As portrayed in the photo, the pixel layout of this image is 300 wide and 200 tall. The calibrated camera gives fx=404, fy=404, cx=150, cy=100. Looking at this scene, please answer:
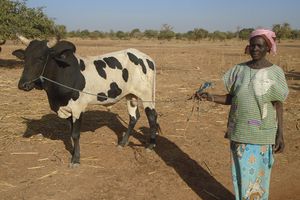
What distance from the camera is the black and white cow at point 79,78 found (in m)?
6.35

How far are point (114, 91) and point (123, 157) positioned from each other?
120cm

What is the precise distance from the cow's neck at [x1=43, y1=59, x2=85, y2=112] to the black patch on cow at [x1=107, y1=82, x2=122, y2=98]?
2.09 feet

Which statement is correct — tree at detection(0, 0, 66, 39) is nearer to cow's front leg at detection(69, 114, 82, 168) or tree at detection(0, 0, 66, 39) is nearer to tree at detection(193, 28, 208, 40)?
cow's front leg at detection(69, 114, 82, 168)

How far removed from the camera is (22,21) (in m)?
18.9

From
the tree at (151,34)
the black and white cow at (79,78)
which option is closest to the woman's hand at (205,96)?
the black and white cow at (79,78)

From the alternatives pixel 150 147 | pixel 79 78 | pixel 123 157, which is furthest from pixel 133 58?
pixel 123 157

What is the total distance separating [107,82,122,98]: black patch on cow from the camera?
23.9 ft

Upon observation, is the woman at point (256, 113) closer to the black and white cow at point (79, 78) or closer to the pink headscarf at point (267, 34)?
the pink headscarf at point (267, 34)

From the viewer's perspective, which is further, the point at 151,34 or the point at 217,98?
the point at 151,34

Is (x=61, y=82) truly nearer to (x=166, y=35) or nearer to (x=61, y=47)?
(x=61, y=47)

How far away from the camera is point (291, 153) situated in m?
7.46

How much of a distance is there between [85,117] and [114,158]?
9.51 ft

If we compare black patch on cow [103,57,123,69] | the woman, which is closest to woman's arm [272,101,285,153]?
the woman

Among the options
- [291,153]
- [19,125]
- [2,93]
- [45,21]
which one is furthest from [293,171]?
[45,21]
